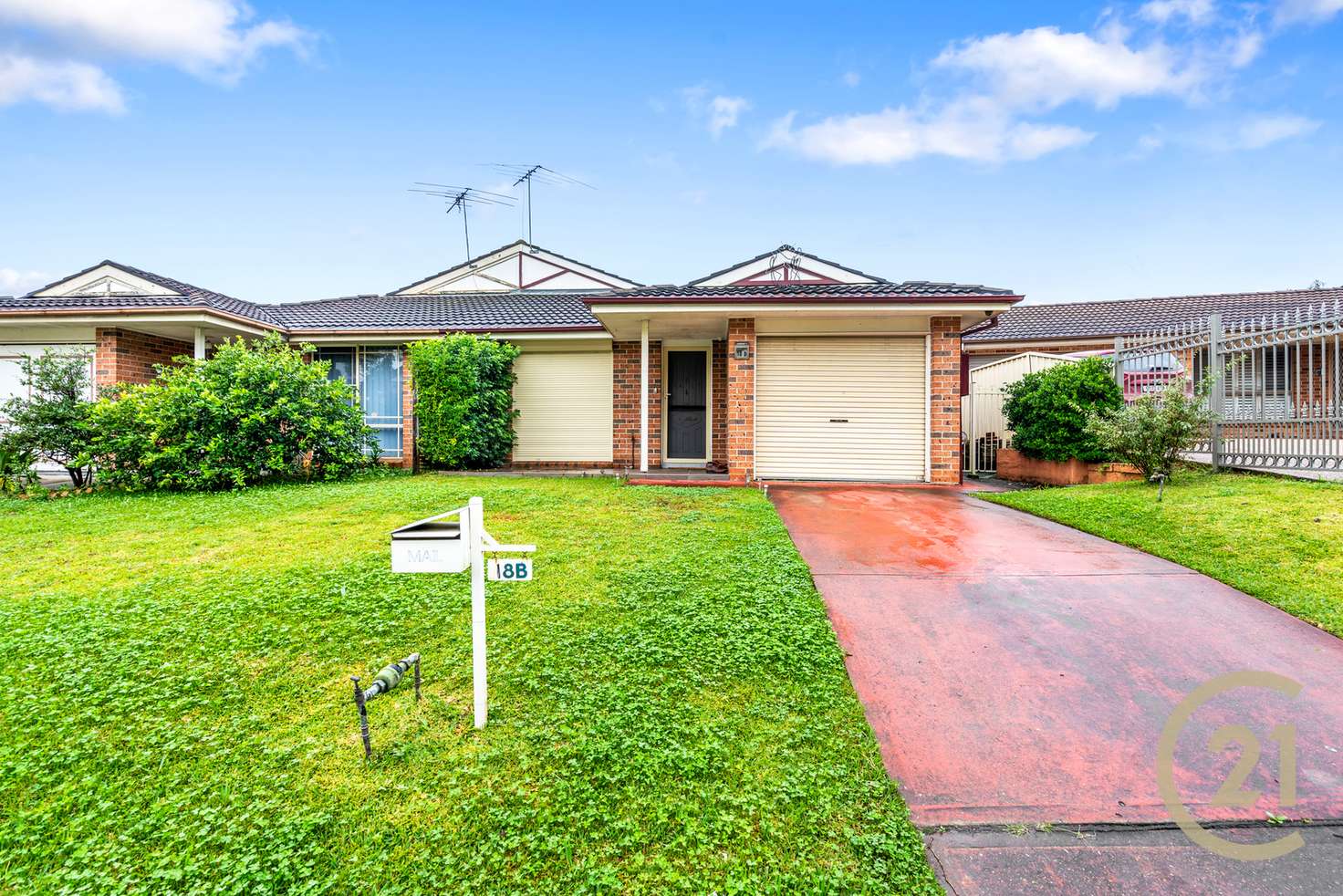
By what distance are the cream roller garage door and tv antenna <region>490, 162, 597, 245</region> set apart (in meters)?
7.64

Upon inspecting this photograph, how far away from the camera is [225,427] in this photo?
795cm

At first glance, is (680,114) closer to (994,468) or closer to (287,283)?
(994,468)

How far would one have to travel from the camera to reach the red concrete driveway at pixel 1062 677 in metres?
2.05

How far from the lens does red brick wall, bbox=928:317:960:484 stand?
28.1ft

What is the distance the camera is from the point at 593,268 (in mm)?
17141

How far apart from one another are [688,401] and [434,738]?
29.8ft

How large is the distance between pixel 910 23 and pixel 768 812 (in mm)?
13089

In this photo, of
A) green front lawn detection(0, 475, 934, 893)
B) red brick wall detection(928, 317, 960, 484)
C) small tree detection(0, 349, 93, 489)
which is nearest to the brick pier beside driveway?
green front lawn detection(0, 475, 934, 893)

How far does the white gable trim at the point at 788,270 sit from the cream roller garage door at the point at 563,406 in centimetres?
665

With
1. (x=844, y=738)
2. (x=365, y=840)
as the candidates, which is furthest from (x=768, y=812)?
(x=365, y=840)

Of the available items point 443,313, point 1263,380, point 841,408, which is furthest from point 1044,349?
point 443,313

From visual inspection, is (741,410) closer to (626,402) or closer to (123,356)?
(626,402)

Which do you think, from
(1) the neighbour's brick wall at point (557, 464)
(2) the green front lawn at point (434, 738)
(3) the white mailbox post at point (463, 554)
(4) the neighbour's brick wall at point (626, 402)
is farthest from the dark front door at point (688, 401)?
(3) the white mailbox post at point (463, 554)

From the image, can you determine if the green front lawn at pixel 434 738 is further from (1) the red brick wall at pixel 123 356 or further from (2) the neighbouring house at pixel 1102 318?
(2) the neighbouring house at pixel 1102 318
